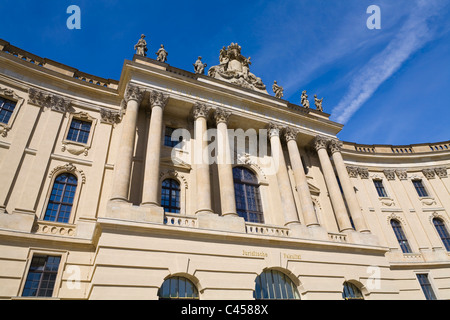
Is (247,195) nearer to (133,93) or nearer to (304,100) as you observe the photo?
(133,93)

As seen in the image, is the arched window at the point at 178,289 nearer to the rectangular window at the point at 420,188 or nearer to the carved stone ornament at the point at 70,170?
the carved stone ornament at the point at 70,170

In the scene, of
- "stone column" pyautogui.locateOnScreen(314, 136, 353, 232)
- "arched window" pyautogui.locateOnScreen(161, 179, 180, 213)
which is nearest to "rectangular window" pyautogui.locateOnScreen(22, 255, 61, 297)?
"arched window" pyautogui.locateOnScreen(161, 179, 180, 213)

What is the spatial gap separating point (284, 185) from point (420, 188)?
59.1ft

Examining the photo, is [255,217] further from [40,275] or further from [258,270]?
[40,275]

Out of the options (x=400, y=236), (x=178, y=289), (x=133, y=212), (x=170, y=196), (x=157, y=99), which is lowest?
(x=178, y=289)

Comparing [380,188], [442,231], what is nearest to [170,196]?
[380,188]

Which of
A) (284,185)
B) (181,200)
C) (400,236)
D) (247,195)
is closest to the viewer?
(181,200)

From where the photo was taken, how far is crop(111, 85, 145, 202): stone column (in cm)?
1419

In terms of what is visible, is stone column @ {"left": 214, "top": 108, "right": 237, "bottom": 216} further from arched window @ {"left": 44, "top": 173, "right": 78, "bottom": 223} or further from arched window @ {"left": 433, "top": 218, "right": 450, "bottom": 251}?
arched window @ {"left": 433, "top": 218, "right": 450, "bottom": 251}

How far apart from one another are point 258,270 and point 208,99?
38.7ft

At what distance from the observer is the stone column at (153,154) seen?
14.4m

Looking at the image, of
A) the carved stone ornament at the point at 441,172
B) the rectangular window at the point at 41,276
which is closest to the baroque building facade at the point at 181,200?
the rectangular window at the point at 41,276

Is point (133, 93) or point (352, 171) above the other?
point (352, 171)

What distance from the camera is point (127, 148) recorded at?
15695 mm
